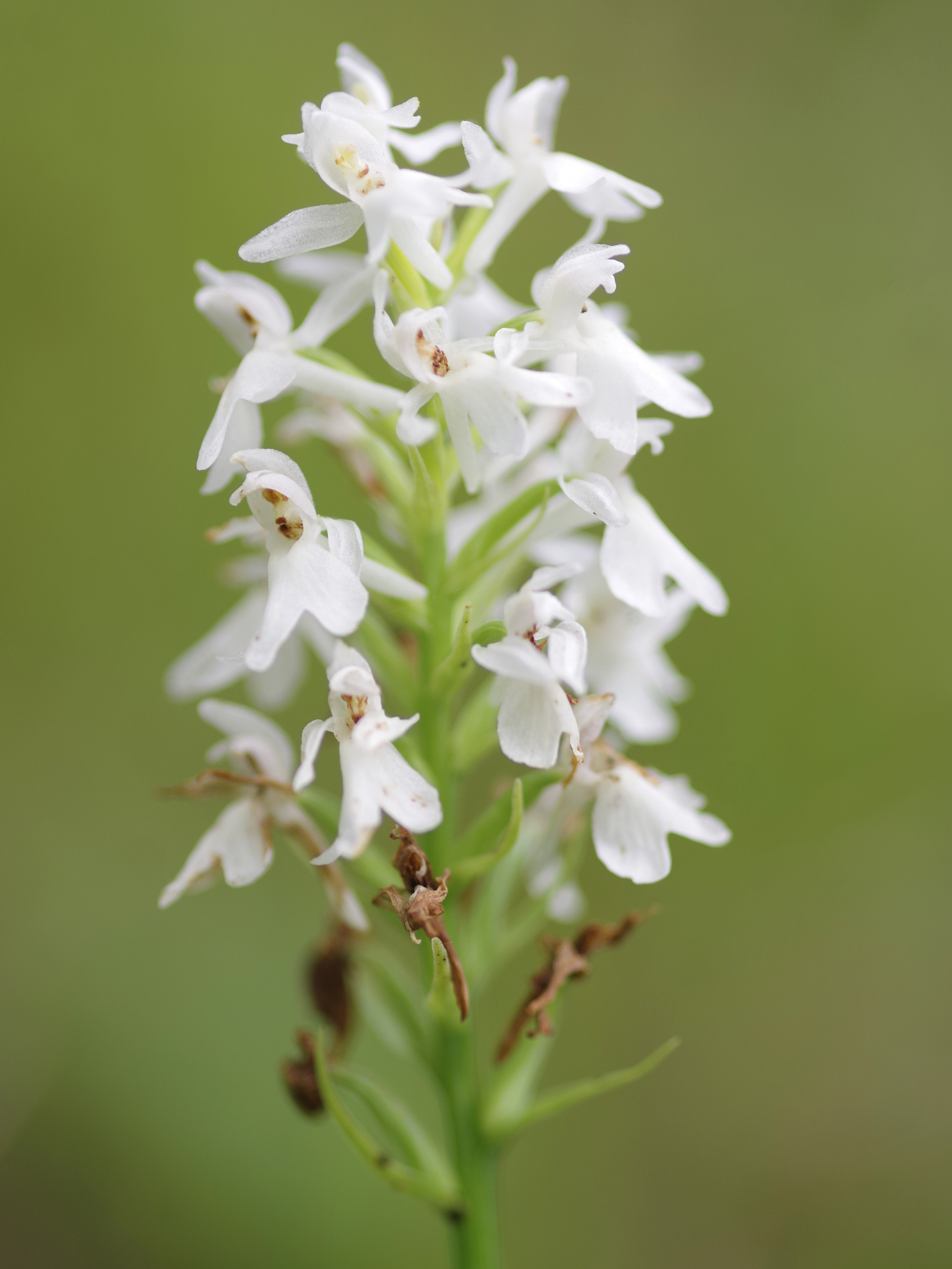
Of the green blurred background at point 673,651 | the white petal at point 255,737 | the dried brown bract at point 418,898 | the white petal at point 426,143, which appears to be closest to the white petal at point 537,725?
the dried brown bract at point 418,898

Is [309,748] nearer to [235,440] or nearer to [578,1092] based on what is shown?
[235,440]

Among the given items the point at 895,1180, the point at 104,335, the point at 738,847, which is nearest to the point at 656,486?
the point at 738,847

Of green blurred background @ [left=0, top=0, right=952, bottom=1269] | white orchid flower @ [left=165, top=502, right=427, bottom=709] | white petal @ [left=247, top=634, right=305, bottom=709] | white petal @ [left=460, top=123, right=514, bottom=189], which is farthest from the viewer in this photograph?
green blurred background @ [left=0, top=0, right=952, bottom=1269]

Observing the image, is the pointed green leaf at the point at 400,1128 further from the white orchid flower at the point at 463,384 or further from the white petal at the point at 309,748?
the white orchid flower at the point at 463,384

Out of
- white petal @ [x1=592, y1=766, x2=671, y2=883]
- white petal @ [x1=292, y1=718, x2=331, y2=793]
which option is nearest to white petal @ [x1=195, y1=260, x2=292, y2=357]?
white petal @ [x1=292, y1=718, x2=331, y2=793]

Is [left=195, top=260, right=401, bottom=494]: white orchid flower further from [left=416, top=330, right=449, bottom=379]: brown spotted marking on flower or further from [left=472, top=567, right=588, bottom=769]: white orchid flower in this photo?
[left=472, top=567, right=588, bottom=769]: white orchid flower

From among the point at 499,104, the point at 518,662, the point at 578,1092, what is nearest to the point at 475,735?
the point at 518,662
